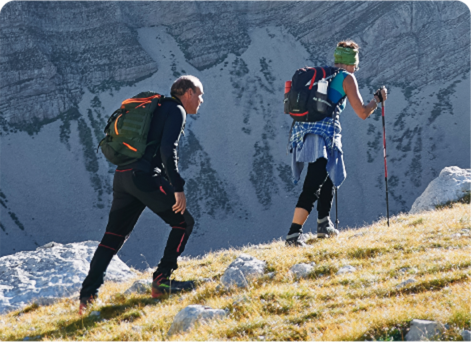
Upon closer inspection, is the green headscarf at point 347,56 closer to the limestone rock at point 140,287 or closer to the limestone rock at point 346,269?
the limestone rock at point 346,269

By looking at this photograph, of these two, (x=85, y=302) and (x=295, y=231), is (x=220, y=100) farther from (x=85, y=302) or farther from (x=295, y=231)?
(x=85, y=302)

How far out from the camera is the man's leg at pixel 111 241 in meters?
5.48

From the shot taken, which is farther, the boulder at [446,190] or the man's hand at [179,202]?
the boulder at [446,190]

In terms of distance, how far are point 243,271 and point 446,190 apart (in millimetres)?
13156

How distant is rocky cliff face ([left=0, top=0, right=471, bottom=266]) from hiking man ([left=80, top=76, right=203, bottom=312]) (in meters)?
46.9

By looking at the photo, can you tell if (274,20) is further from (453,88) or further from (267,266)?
(267,266)

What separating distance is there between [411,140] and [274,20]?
39.5 meters

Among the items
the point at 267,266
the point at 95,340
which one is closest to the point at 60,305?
the point at 95,340

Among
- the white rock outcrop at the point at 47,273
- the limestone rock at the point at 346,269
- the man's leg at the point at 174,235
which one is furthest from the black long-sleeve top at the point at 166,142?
the white rock outcrop at the point at 47,273

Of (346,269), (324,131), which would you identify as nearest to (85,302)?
(346,269)

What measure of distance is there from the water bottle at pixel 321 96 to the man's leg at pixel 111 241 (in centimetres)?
326

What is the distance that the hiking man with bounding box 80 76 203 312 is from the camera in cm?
512

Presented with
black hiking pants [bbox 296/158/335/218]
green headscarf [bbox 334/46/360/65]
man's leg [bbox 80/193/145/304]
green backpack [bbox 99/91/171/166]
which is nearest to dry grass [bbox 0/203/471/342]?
man's leg [bbox 80/193/145/304]

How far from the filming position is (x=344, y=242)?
6727mm
